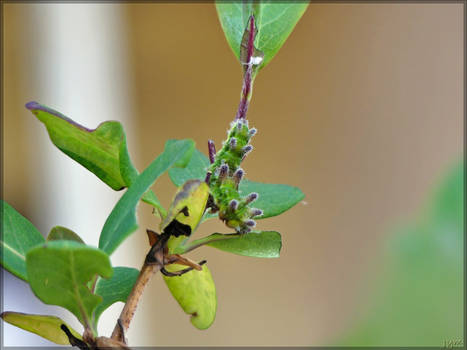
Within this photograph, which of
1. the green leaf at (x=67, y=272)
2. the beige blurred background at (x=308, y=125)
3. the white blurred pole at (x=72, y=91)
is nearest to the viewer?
the green leaf at (x=67, y=272)

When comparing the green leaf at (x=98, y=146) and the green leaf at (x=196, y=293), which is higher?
the green leaf at (x=98, y=146)

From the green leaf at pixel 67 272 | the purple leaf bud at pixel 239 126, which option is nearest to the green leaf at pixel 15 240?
the green leaf at pixel 67 272

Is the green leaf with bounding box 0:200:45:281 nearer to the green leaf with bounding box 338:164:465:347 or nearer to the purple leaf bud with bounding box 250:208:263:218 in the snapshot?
the purple leaf bud with bounding box 250:208:263:218

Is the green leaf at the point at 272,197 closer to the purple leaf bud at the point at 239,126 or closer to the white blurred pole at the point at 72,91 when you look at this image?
the purple leaf bud at the point at 239,126

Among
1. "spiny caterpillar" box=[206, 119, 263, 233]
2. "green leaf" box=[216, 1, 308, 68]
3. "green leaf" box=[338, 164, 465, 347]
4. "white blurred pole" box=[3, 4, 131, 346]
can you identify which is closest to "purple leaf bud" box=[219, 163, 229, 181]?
"spiny caterpillar" box=[206, 119, 263, 233]

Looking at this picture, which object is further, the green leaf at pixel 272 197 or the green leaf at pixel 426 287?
the green leaf at pixel 426 287

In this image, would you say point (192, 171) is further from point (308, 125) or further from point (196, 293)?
point (308, 125)
